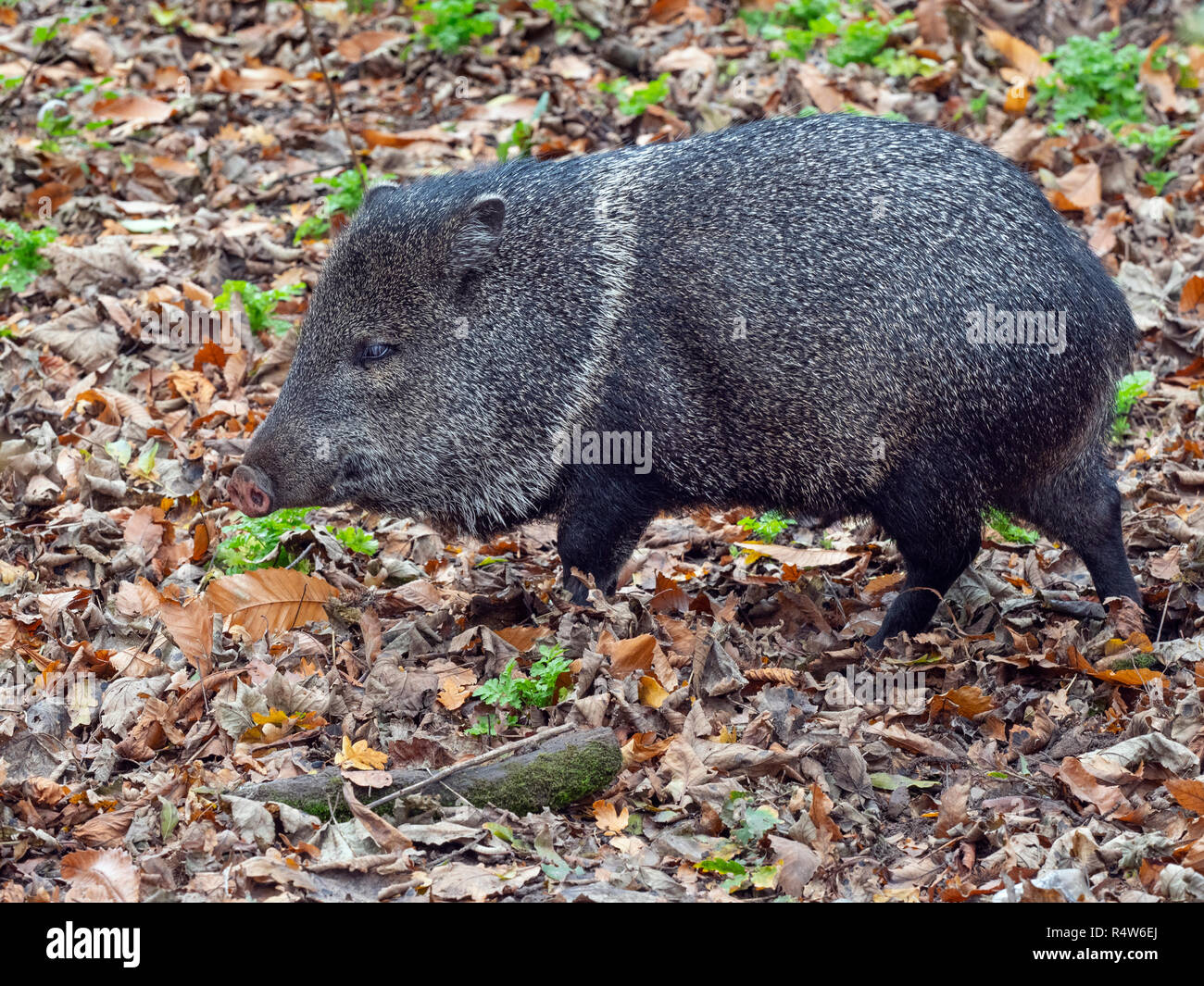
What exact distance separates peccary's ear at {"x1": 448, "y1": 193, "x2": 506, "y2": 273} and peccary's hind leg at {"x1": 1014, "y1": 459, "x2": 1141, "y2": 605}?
86.3 inches

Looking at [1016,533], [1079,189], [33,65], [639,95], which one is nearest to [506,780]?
[1016,533]

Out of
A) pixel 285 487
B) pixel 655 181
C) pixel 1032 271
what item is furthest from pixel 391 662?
pixel 1032 271

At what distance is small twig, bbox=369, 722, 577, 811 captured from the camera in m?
3.69

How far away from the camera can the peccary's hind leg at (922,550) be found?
4.73 m

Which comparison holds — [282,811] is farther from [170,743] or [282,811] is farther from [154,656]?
[154,656]

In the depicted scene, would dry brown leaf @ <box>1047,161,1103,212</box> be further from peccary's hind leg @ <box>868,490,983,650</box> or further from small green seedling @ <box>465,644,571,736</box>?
small green seedling @ <box>465,644,571,736</box>

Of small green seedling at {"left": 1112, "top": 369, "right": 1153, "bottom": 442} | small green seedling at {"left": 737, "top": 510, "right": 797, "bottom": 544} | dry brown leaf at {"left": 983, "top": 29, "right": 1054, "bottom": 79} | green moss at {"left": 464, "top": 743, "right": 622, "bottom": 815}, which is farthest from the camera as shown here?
dry brown leaf at {"left": 983, "top": 29, "right": 1054, "bottom": 79}

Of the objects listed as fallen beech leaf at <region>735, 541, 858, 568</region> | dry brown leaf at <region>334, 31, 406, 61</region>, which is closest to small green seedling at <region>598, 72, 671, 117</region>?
dry brown leaf at <region>334, 31, 406, 61</region>

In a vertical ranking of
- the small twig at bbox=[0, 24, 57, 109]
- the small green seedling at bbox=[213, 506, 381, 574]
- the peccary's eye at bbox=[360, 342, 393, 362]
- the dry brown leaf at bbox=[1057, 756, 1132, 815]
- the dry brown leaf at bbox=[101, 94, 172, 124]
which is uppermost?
the peccary's eye at bbox=[360, 342, 393, 362]

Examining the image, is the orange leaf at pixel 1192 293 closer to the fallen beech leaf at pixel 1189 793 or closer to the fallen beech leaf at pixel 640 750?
the fallen beech leaf at pixel 1189 793

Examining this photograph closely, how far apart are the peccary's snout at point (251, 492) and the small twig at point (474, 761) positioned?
1.37 m

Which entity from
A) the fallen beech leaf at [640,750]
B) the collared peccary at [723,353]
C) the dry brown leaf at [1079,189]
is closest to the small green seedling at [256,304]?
the collared peccary at [723,353]

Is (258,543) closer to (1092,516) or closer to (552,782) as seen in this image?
(552,782)

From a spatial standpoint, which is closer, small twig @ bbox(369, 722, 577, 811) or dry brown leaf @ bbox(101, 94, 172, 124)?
small twig @ bbox(369, 722, 577, 811)
